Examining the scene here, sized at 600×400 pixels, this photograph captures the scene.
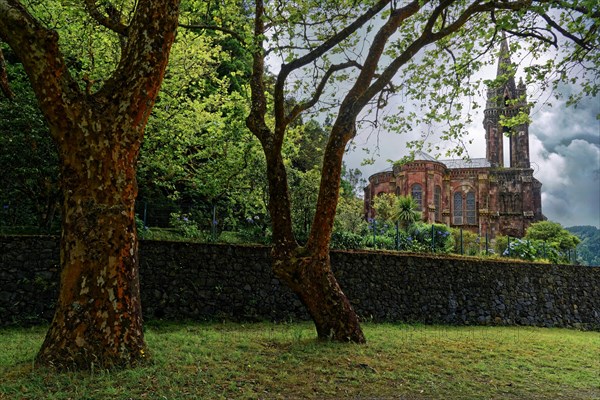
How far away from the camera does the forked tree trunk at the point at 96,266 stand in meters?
5.55

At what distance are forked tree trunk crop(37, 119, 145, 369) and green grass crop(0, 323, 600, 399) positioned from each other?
0.27m

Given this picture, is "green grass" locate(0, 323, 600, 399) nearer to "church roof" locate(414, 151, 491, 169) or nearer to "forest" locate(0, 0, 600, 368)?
"forest" locate(0, 0, 600, 368)

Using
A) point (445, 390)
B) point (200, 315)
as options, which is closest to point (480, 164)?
point (200, 315)

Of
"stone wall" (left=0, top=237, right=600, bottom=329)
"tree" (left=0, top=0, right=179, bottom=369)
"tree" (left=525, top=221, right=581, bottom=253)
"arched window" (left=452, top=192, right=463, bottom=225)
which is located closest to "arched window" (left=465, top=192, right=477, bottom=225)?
"arched window" (left=452, top=192, right=463, bottom=225)

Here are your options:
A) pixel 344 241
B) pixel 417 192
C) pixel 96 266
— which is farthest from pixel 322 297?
pixel 417 192

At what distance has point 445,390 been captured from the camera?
20.0ft

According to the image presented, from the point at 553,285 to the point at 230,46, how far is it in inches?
637

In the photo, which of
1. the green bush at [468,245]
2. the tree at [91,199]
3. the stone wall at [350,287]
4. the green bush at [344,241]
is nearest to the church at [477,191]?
the green bush at [468,245]

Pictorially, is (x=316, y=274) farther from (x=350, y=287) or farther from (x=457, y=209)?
(x=457, y=209)

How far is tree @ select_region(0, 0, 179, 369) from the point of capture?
18.3 feet

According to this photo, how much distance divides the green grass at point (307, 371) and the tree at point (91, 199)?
36cm

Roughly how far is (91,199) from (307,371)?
3.47 metres

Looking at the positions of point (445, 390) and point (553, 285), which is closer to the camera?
point (445, 390)

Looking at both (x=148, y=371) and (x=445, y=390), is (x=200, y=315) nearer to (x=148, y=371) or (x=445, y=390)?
(x=148, y=371)
